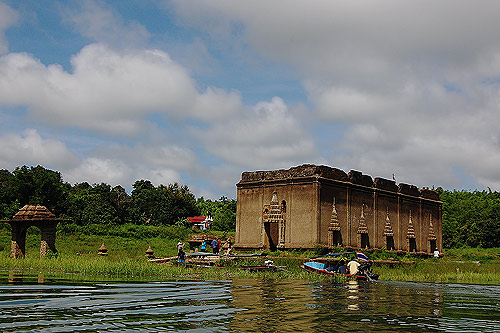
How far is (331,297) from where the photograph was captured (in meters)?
14.5

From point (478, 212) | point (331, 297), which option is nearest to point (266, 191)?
point (331, 297)

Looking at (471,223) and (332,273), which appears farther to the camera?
(471,223)

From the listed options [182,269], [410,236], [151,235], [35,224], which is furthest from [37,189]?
[182,269]

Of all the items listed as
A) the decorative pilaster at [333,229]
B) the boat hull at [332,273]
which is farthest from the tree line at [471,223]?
the boat hull at [332,273]

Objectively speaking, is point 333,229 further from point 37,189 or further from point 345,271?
point 37,189

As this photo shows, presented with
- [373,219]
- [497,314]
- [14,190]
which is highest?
[14,190]

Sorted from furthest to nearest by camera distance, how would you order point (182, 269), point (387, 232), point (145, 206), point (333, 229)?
point (145, 206), point (387, 232), point (333, 229), point (182, 269)

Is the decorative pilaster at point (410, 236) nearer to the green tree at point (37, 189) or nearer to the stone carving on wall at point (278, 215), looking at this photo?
the stone carving on wall at point (278, 215)

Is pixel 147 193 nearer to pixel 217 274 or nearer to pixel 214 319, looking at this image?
pixel 217 274

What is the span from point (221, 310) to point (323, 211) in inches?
972

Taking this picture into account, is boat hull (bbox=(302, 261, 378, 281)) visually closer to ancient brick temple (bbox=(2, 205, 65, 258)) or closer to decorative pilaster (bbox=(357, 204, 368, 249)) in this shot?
decorative pilaster (bbox=(357, 204, 368, 249))

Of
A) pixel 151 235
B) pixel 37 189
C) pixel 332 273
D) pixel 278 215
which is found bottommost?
pixel 332 273

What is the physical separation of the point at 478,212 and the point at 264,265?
2033 inches

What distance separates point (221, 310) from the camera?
10.8 meters
